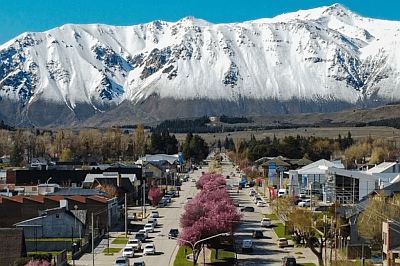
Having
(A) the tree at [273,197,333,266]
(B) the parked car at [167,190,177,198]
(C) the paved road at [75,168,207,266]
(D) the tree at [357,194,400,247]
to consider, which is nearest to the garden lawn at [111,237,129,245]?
(C) the paved road at [75,168,207,266]

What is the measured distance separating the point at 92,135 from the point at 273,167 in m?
53.4

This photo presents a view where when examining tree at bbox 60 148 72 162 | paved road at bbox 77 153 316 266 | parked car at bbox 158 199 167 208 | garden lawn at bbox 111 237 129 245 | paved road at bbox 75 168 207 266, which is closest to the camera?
paved road at bbox 75 168 207 266

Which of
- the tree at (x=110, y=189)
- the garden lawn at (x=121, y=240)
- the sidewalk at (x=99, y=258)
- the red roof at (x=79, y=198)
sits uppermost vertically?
the red roof at (x=79, y=198)

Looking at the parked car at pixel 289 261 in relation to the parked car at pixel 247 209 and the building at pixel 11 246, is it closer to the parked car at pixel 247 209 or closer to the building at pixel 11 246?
the building at pixel 11 246

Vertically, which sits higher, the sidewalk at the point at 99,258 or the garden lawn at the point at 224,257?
the garden lawn at the point at 224,257

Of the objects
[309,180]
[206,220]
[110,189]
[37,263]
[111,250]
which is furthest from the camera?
[309,180]

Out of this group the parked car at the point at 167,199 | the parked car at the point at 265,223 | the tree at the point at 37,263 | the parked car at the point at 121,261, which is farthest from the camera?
the parked car at the point at 167,199

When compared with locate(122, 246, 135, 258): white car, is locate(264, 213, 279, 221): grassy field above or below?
above

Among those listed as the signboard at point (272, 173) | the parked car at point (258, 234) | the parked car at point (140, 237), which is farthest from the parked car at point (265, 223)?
the signboard at point (272, 173)

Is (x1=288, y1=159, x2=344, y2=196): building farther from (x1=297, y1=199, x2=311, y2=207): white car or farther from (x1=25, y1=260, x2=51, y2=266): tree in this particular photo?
(x1=25, y1=260, x2=51, y2=266): tree

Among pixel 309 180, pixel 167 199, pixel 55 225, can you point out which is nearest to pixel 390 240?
pixel 55 225

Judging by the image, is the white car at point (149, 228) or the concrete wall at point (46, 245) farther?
the white car at point (149, 228)

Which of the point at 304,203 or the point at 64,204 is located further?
the point at 304,203

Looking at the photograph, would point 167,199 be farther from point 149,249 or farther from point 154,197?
point 149,249
